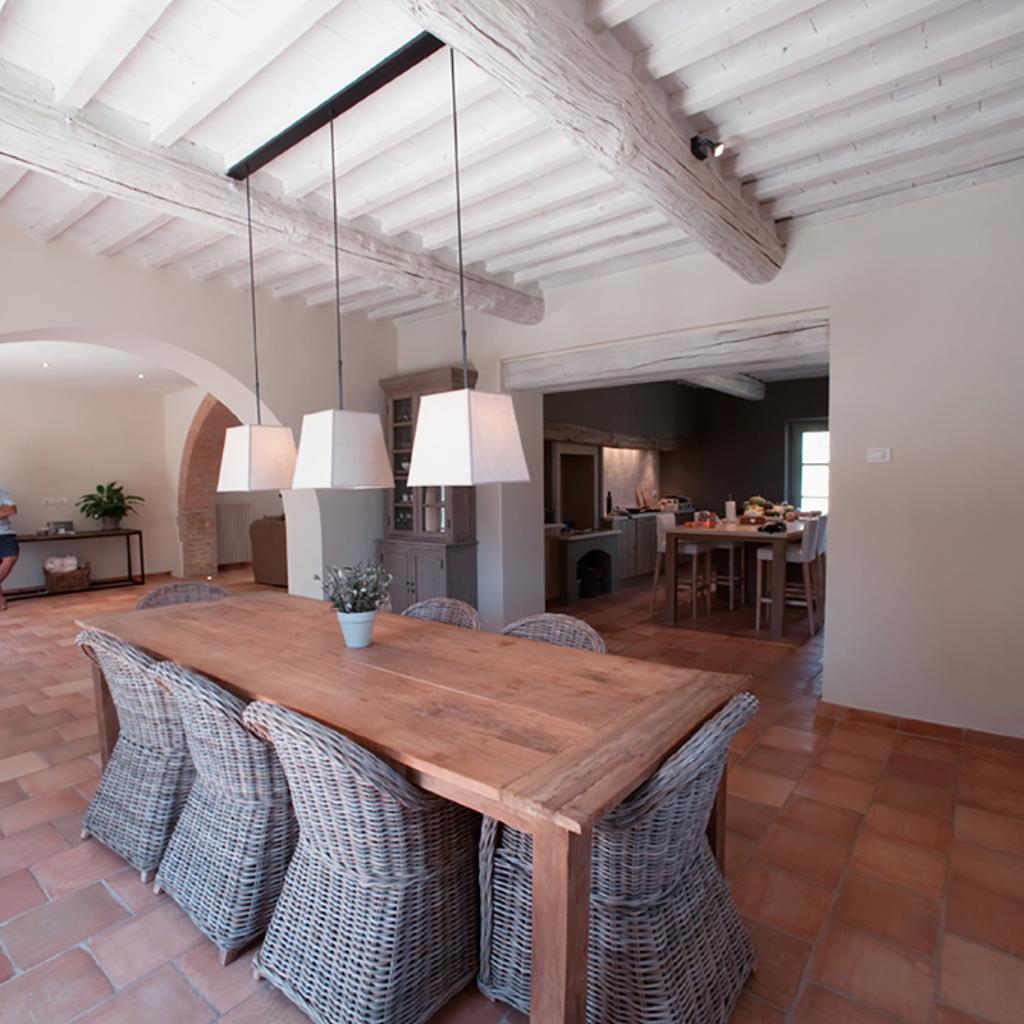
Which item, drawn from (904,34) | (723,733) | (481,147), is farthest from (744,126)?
(723,733)

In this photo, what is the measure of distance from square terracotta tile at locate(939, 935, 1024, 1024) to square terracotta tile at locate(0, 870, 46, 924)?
280cm

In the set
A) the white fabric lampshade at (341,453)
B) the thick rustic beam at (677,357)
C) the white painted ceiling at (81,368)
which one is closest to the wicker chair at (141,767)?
the white fabric lampshade at (341,453)

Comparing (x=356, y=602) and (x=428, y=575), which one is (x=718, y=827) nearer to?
(x=356, y=602)

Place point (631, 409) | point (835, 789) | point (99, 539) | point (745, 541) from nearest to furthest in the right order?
1. point (835, 789)
2. point (745, 541)
3. point (99, 539)
4. point (631, 409)

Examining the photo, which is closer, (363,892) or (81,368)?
(363,892)

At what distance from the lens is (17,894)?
83.5 inches

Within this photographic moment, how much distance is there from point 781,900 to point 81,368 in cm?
799

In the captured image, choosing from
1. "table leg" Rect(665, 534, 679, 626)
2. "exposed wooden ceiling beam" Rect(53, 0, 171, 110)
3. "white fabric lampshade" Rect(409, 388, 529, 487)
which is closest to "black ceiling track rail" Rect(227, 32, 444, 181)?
"exposed wooden ceiling beam" Rect(53, 0, 171, 110)

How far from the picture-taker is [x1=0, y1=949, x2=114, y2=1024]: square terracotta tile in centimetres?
164

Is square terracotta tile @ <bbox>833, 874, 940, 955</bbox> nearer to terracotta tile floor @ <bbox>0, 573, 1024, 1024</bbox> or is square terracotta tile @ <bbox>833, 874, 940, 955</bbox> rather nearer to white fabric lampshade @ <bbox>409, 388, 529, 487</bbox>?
terracotta tile floor @ <bbox>0, 573, 1024, 1024</bbox>

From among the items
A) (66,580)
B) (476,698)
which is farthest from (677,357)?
(66,580)

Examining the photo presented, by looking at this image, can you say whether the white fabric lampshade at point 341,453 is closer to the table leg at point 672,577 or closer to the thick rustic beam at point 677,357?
the thick rustic beam at point 677,357

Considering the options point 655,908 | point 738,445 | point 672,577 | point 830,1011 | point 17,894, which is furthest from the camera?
point 738,445

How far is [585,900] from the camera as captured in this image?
1255 millimetres
